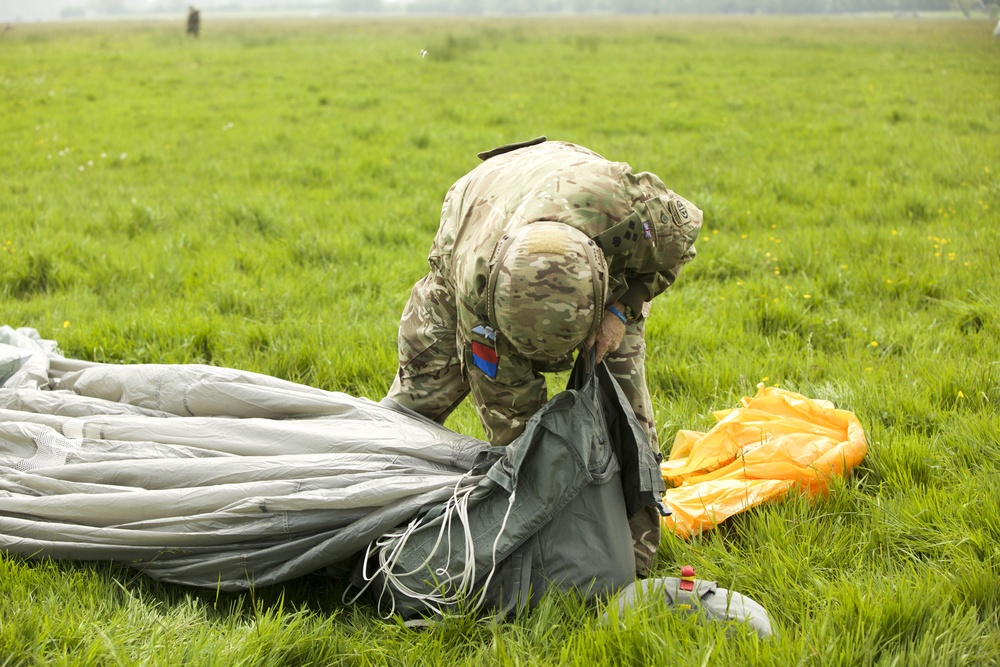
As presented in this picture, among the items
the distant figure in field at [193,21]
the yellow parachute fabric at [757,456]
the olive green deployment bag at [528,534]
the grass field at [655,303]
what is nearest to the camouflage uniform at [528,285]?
the olive green deployment bag at [528,534]

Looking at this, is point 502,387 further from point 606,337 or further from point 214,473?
point 214,473

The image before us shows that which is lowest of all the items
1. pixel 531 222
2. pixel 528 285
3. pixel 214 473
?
pixel 214 473

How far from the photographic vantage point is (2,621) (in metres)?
2.41

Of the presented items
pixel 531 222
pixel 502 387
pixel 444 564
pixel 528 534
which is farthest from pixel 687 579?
pixel 531 222

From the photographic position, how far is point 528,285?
7.85ft

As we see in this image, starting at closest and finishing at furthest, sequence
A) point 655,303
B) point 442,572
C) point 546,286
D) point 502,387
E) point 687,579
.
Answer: point 546,286 → point 687,579 → point 442,572 → point 502,387 → point 655,303

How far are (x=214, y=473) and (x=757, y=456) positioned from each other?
6.89 ft

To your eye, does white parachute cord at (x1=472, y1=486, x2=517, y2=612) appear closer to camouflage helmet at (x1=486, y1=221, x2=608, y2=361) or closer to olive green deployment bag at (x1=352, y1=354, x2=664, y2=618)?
olive green deployment bag at (x1=352, y1=354, x2=664, y2=618)

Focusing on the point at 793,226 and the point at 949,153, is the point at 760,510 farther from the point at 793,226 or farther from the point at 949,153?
the point at 949,153

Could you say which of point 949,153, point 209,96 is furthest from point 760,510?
point 209,96

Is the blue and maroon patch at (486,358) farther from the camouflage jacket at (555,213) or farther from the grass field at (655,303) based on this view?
the grass field at (655,303)

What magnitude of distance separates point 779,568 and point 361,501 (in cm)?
139

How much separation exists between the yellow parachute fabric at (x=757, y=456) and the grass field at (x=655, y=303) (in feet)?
0.34

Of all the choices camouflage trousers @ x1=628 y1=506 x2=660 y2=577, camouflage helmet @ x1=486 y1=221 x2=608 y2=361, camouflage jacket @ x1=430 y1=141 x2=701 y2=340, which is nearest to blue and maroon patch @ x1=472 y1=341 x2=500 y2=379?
camouflage jacket @ x1=430 y1=141 x2=701 y2=340
